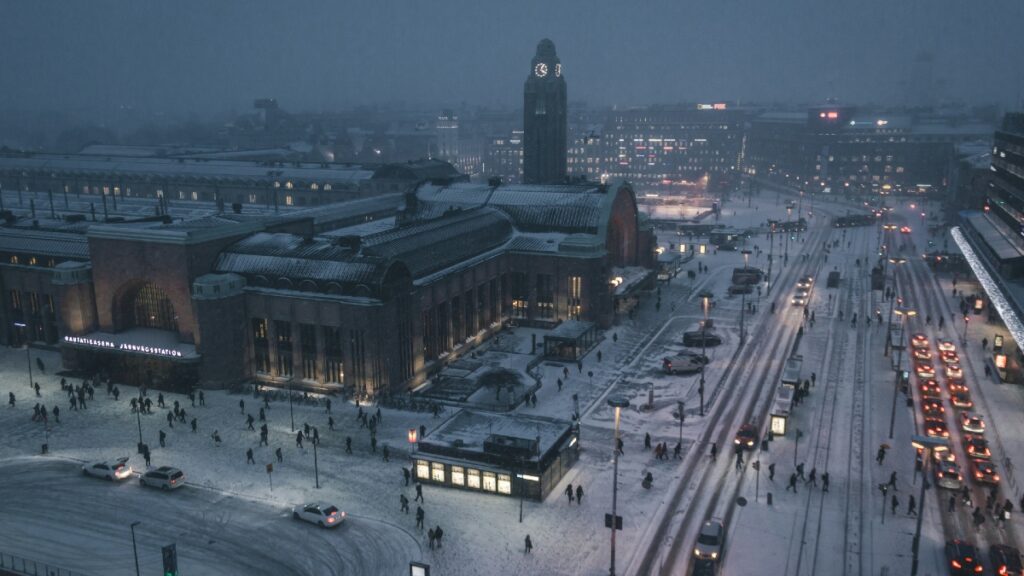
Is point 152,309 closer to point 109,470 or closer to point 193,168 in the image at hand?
point 109,470

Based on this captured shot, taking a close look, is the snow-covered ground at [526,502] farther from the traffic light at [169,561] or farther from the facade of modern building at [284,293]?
the traffic light at [169,561]

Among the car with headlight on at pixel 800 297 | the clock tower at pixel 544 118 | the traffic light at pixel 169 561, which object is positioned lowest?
the car with headlight on at pixel 800 297

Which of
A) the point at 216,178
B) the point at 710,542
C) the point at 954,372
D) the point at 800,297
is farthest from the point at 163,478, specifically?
the point at 216,178

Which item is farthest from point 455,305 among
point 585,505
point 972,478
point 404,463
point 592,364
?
point 972,478

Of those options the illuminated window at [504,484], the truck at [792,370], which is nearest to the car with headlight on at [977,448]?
the truck at [792,370]

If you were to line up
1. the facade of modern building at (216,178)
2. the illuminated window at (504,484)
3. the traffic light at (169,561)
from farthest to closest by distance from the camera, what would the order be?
the facade of modern building at (216,178) → the illuminated window at (504,484) → the traffic light at (169,561)

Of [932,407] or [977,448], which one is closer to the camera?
[977,448]

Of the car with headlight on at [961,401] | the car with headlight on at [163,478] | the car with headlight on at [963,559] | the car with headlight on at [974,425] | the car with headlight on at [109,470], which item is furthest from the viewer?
the car with headlight on at [961,401]

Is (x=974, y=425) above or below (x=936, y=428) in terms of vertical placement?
above
